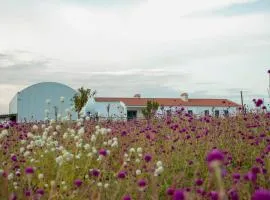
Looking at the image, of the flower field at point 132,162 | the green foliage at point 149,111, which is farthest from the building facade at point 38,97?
the flower field at point 132,162

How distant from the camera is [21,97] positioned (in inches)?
1844

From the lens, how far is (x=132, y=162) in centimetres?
648

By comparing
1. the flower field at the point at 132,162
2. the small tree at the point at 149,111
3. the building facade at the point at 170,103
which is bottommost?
the flower field at the point at 132,162

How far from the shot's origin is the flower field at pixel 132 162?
15.2 ft

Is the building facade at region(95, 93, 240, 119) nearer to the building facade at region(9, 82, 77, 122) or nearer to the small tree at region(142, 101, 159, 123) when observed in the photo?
the building facade at region(9, 82, 77, 122)

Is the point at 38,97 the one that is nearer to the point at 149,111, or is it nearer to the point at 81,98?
the point at 81,98

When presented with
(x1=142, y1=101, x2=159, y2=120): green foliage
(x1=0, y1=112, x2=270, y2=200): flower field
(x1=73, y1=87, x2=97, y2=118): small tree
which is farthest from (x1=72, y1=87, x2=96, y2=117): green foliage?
(x1=0, y1=112, x2=270, y2=200): flower field

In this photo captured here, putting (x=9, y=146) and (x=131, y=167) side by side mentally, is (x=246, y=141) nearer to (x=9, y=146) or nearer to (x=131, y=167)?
(x=131, y=167)

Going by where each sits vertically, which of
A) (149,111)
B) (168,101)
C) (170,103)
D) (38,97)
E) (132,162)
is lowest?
(132,162)

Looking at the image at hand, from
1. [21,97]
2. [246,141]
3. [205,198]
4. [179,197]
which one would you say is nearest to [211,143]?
[246,141]

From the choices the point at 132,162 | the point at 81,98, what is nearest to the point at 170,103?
the point at 81,98

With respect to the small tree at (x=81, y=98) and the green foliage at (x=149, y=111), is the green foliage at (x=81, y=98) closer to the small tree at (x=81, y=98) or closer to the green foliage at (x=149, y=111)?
the small tree at (x=81, y=98)

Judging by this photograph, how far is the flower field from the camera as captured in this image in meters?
4.62

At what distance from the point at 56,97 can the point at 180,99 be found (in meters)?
22.2
